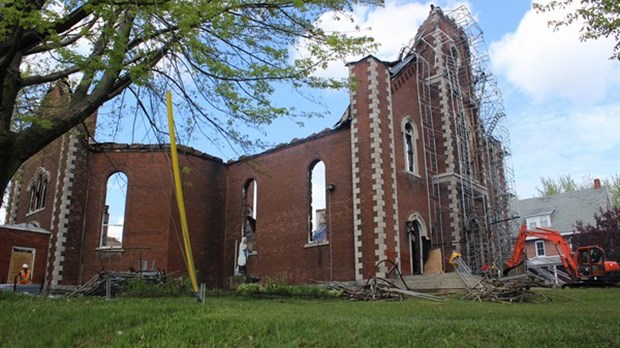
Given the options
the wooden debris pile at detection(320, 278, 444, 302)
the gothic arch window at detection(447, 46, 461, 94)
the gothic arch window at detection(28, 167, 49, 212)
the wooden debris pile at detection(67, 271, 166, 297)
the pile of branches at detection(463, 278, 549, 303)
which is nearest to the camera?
the pile of branches at detection(463, 278, 549, 303)

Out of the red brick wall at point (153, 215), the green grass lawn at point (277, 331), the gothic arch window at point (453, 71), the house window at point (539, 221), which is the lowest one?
the green grass lawn at point (277, 331)

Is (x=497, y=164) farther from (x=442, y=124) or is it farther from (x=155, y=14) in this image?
(x=155, y=14)

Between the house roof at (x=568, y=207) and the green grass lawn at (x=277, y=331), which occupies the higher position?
the house roof at (x=568, y=207)

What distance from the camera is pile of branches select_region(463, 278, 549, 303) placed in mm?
13994

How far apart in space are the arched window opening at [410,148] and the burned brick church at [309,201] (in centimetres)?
7

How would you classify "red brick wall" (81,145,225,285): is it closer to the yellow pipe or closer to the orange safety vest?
the orange safety vest

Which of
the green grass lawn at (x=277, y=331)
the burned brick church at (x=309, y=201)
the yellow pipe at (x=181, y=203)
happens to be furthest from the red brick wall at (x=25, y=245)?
the yellow pipe at (x=181, y=203)

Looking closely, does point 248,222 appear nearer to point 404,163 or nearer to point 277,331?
point 404,163

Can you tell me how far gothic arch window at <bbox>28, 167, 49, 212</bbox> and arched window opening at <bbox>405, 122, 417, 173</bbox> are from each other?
1769 centimetres

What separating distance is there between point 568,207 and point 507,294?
38.4 meters

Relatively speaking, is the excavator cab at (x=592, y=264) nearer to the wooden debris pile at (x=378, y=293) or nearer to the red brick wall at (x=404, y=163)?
the red brick wall at (x=404, y=163)

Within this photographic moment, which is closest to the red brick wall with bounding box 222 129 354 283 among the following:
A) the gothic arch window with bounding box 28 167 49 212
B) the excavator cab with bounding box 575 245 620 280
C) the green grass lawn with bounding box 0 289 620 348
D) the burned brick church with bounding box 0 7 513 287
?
the burned brick church with bounding box 0 7 513 287

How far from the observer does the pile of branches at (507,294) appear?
45.9 feet

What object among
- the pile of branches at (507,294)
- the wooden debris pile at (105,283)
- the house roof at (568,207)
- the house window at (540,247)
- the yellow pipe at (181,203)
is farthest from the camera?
the house roof at (568,207)
